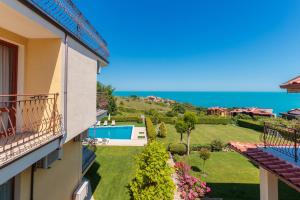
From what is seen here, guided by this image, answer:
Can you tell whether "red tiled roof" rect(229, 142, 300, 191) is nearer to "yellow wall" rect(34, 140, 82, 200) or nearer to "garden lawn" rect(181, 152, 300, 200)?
"garden lawn" rect(181, 152, 300, 200)

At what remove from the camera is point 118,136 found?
27906 mm

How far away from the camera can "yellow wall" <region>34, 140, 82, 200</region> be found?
5.79m

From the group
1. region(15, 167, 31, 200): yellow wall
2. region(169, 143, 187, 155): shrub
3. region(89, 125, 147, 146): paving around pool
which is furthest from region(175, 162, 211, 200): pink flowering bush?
region(89, 125, 147, 146): paving around pool

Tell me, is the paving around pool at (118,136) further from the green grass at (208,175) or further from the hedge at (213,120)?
the hedge at (213,120)

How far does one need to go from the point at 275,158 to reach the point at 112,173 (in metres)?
9.99

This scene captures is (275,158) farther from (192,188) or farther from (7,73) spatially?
(7,73)

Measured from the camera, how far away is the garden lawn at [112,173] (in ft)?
36.7

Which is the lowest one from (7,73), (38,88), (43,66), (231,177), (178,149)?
(231,177)

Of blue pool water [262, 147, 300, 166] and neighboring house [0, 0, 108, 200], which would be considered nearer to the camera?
neighboring house [0, 0, 108, 200]

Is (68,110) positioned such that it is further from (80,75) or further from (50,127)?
(80,75)

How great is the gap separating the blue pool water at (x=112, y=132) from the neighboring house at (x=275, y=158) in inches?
811

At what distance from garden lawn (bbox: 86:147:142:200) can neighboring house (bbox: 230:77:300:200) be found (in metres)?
5.40

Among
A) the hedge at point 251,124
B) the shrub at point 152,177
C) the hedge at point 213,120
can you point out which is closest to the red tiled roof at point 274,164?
the shrub at point 152,177

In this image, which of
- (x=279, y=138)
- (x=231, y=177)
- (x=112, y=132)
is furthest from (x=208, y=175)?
(x=112, y=132)
